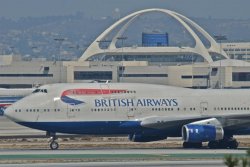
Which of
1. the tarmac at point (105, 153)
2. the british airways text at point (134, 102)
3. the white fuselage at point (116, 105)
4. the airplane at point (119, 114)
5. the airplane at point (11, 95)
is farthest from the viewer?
the airplane at point (11, 95)

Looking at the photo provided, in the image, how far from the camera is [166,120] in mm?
69750

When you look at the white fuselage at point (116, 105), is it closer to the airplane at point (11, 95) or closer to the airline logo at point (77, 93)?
the airline logo at point (77, 93)

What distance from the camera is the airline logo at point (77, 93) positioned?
230ft

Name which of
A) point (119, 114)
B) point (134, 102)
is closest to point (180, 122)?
point (134, 102)

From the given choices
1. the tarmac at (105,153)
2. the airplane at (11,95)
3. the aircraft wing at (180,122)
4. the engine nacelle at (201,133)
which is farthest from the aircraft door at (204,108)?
the airplane at (11,95)

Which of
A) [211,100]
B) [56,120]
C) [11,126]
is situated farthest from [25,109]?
[11,126]

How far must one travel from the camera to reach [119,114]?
7000 centimetres

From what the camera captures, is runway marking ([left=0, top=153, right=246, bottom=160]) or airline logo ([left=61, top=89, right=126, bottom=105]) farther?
airline logo ([left=61, top=89, right=126, bottom=105])

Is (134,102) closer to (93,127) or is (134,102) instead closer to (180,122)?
(93,127)

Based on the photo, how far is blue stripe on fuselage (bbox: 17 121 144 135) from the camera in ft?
229

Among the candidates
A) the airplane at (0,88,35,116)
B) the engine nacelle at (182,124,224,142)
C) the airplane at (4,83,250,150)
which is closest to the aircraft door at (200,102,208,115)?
the airplane at (4,83,250,150)

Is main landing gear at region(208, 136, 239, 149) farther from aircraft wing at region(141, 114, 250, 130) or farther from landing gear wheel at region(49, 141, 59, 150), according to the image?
landing gear wheel at region(49, 141, 59, 150)

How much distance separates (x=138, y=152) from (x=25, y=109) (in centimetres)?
809

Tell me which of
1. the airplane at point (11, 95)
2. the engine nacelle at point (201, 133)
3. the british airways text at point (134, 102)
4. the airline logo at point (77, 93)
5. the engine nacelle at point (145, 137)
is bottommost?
the airplane at point (11, 95)
